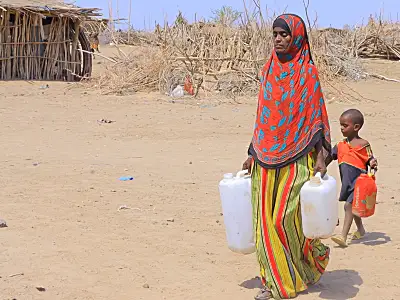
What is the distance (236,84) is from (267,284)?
11.2m

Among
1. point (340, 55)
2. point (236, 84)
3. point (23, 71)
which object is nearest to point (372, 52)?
point (340, 55)

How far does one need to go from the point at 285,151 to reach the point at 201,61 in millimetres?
11047

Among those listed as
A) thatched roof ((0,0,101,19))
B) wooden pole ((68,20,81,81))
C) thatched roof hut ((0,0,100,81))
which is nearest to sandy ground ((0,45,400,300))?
thatched roof ((0,0,101,19))

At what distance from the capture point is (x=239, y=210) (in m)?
3.85

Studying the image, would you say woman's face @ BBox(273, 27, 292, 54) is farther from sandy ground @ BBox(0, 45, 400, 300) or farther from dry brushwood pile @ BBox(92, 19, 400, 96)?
dry brushwood pile @ BBox(92, 19, 400, 96)

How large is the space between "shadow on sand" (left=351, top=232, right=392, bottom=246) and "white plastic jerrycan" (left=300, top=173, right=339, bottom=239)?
58.0 inches

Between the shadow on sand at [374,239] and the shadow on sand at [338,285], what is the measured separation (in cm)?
67

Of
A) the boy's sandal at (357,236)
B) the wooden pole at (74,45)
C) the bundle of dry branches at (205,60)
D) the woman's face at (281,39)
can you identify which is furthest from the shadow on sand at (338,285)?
the wooden pole at (74,45)

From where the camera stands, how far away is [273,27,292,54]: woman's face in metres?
3.63

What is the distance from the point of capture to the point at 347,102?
1365cm

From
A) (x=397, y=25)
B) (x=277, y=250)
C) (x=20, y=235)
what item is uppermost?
(x=397, y=25)

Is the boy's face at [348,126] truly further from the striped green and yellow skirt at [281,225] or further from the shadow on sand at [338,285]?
the striped green and yellow skirt at [281,225]

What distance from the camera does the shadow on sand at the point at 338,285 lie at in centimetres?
397

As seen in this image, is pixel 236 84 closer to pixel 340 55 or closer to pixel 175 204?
pixel 340 55
